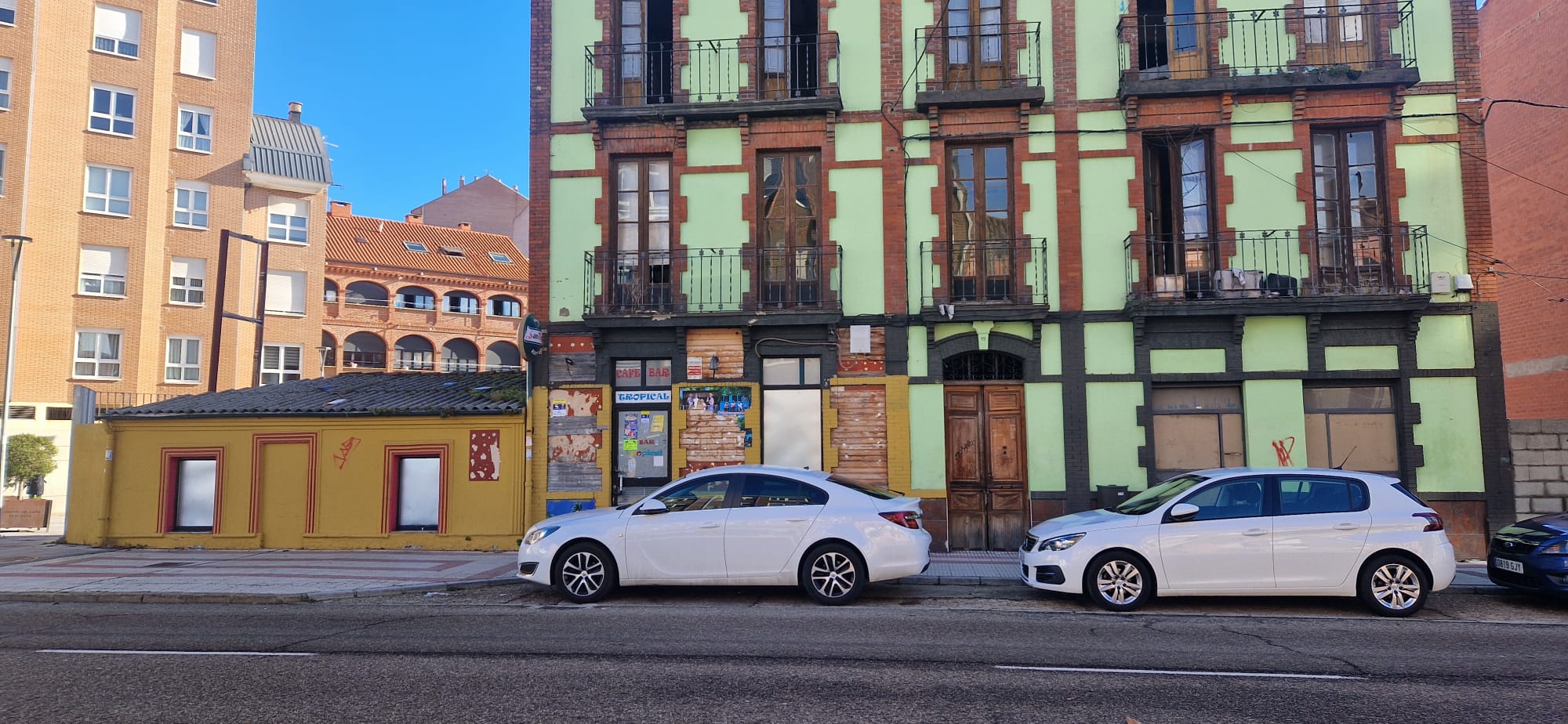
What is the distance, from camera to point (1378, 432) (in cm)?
1401

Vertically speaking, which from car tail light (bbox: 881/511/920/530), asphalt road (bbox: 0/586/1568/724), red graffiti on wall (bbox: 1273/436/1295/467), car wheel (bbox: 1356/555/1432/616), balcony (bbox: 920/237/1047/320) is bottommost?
asphalt road (bbox: 0/586/1568/724)

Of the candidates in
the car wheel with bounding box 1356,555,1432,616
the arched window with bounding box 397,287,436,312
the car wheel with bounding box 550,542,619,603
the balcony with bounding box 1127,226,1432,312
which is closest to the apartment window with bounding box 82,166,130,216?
the arched window with bounding box 397,287,436,312

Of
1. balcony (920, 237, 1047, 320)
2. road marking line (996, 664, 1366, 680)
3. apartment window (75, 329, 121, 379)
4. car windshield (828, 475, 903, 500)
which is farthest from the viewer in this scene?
apartment window (75, 329, 121, 379)

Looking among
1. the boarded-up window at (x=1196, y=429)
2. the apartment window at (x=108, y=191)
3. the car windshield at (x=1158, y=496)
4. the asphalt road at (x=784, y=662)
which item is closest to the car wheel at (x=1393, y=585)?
the asphalt road at (x=784, y=662)

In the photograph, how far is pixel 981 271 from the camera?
48.4 feet

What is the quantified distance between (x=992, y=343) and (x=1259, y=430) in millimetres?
4216

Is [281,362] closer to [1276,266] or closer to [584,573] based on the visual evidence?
[584,573]

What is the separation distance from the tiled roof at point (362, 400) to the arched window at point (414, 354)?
3249 cm

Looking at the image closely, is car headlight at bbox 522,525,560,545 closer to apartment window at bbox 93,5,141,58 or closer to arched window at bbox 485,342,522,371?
apartment window at bbox 93,5,141,58

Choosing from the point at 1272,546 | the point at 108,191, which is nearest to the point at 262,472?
the point at 1272,546

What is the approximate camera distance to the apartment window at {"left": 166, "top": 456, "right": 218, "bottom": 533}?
51.5 ft

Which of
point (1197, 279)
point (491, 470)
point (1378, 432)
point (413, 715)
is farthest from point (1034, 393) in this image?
point (413, 715)

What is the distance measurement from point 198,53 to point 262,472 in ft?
91.4

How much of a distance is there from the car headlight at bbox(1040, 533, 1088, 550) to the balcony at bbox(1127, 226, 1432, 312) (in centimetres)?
534
